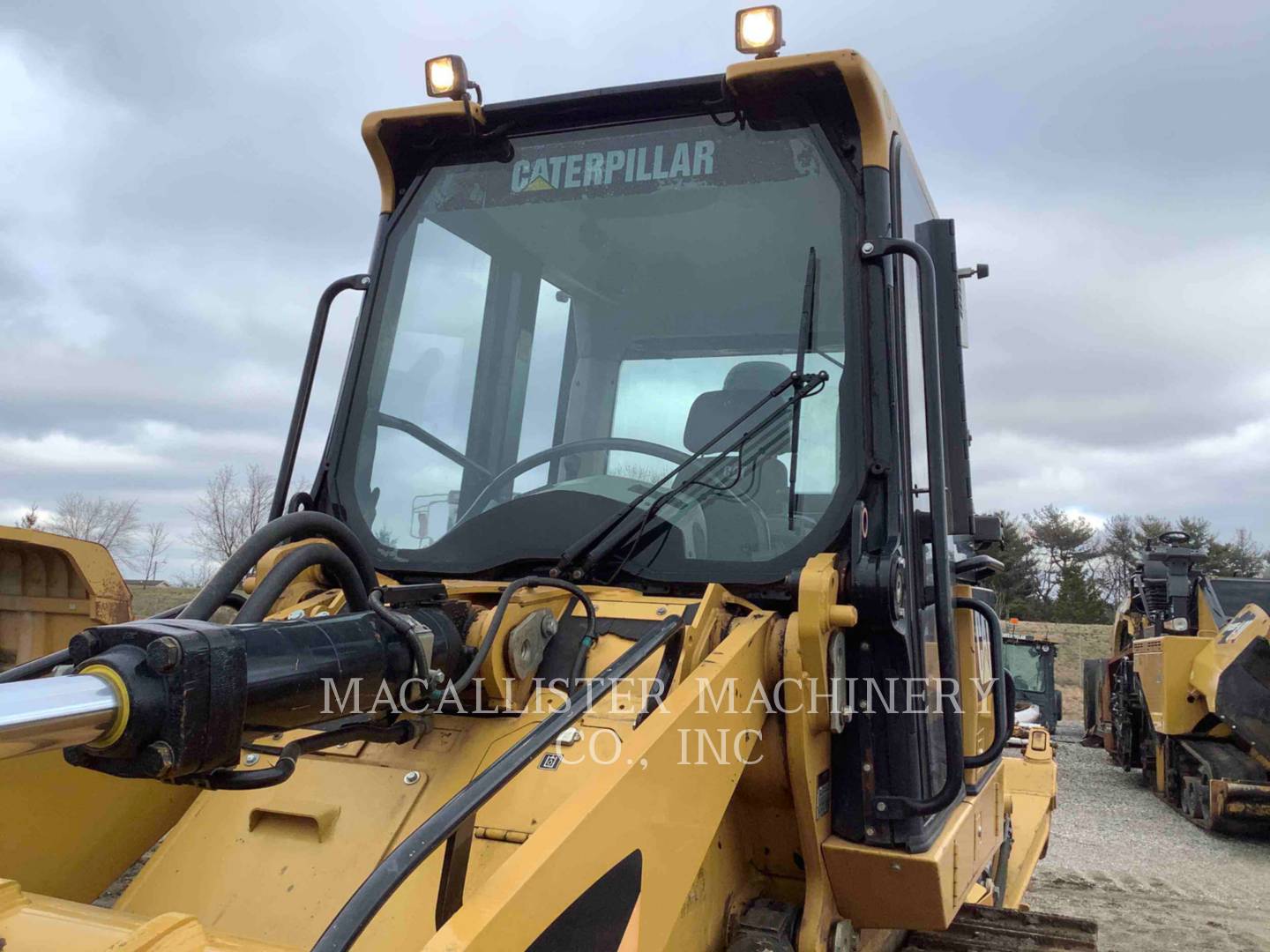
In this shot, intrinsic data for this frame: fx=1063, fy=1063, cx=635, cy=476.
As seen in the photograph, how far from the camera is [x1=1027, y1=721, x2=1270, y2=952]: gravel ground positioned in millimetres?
6941

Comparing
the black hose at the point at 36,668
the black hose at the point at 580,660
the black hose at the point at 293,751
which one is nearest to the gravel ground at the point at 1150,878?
the black hose at the point at 580,660

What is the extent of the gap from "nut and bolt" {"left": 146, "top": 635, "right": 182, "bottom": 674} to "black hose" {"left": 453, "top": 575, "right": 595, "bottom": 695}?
32.4 inches

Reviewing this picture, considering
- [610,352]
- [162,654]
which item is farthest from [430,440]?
[162,654]

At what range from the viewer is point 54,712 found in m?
1.33

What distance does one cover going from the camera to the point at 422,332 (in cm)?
328

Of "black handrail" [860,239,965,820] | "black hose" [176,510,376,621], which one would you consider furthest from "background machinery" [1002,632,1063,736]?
"black hose" [176,510,376,621]

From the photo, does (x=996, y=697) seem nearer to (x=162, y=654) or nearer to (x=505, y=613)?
(x=505, y=613)

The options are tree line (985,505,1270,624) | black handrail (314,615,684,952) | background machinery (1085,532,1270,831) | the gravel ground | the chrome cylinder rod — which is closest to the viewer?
the chrome cylinder rod

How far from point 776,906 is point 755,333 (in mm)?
1476

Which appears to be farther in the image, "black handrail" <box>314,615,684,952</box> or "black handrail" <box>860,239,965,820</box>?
"black handrail" <box>860,239,965,820</box>

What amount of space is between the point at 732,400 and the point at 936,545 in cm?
64

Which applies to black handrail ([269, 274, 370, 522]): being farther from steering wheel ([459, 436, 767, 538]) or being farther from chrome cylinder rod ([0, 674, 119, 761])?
chrome cylinder rod ([0, 674, 119, 761])

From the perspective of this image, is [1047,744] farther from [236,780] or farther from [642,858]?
[236,780]

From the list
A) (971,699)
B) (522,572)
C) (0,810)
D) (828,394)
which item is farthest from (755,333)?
(0,810)
